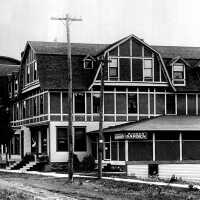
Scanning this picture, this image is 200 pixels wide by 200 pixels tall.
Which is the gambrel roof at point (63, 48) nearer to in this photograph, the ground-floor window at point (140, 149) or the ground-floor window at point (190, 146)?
the ground-floor window at point (140, 149)

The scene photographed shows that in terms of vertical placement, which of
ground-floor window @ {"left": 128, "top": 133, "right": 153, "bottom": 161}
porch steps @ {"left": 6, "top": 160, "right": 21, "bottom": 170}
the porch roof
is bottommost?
porch steps @ {"left": 6, "top": 160, "right": 21, "bottom": 170}

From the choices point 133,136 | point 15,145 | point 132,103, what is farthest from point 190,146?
point 15,145

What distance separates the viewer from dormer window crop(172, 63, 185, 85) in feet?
173

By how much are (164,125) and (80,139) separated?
7556mm

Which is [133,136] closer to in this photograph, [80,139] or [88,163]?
[88,163]

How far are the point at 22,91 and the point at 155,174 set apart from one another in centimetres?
1743

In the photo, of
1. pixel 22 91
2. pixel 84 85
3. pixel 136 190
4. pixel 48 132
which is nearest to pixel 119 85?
pixel 84 85

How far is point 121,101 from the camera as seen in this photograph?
5153 centimetres

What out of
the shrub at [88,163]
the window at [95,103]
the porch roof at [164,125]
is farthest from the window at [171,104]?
the shrub at [88,163]

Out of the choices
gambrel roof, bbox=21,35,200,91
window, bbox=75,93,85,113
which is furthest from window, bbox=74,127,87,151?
gambrel roof, bbox=21,35,200,91

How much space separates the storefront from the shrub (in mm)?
1677

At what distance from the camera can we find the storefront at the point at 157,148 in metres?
45.8

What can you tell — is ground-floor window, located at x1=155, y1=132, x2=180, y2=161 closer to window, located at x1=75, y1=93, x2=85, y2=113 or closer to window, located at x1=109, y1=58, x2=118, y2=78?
window, located at x1=109, y1=58, x2=118, y2=78

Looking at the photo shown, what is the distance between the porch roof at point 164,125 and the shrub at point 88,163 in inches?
96.2
